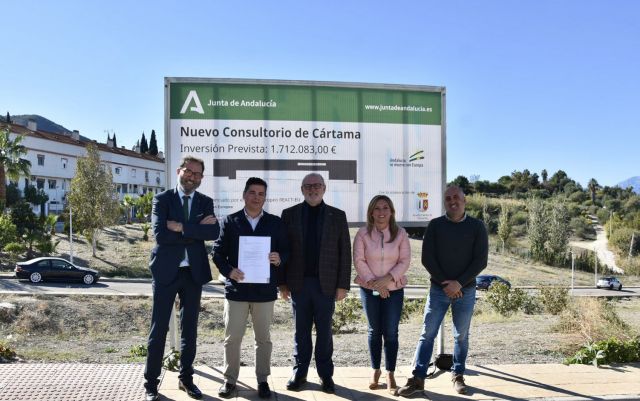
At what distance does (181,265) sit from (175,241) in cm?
24

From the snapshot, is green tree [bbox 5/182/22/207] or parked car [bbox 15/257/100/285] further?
green tree [bbox 5/182/22/207]

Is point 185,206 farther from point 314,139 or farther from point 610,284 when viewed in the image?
point 610,284

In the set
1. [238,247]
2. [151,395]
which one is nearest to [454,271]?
[238,247]

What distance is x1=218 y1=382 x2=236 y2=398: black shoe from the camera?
493 cm

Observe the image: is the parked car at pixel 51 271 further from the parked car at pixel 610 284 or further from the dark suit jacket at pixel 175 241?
the parked car at pixel 610 284

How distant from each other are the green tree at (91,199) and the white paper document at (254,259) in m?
30.7

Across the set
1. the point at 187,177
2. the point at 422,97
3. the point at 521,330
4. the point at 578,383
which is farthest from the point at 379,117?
the point at 521,330

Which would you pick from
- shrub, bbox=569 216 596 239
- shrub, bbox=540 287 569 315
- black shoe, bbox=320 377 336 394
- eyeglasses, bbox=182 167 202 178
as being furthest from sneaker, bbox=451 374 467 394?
shrub, bbox=569 216 596 239

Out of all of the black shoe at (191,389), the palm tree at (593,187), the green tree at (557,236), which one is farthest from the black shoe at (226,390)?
the palm tree at (593,187)

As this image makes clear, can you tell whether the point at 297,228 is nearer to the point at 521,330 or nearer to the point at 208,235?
the point at 208,235

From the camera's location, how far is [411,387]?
509cm

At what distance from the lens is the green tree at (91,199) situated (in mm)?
33031

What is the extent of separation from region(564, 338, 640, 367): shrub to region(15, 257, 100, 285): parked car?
23060 millimetres

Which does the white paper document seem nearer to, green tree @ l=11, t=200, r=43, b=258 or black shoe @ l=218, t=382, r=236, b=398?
black shoe @ l=218, t=382, r=236, b=398
